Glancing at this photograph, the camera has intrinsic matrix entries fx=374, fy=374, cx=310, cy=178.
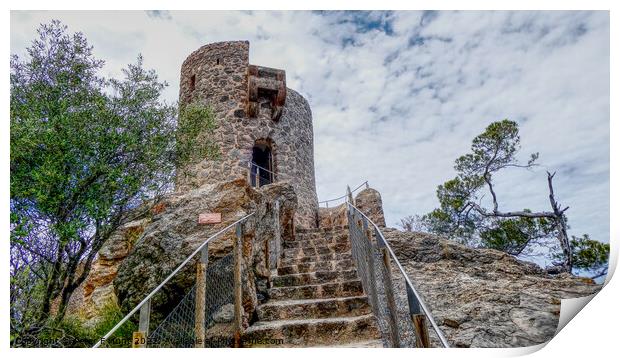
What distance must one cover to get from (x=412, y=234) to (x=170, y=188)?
3.49 meters

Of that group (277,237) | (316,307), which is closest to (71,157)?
(277,237)

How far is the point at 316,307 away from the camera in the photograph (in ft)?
11.7

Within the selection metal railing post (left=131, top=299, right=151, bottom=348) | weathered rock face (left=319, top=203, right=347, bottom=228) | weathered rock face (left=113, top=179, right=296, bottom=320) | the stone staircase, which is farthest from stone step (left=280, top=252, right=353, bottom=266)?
weathered rock face (left=319, top=203, right=347, bottom=228)

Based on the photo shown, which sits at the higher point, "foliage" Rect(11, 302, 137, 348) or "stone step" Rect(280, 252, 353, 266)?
"stone step" Rect(280, 252, 353, 266)

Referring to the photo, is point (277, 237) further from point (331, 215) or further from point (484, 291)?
point (331, 215)

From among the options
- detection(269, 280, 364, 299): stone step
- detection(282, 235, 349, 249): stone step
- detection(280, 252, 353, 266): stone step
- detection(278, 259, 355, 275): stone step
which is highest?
detection(282, 235, 349, 249): stone step

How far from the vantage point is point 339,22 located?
13.5ft

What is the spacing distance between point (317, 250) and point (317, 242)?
344 millimetres

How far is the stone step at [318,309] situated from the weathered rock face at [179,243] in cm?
19

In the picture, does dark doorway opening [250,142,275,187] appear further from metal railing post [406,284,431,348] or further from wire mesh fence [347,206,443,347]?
metal railing post [406,284,431,348]

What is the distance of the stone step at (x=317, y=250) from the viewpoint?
17.0ft

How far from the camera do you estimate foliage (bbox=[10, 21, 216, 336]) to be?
3.30m

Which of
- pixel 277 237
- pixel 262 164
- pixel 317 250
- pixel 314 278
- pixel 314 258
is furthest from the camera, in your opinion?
pixel 262 164
